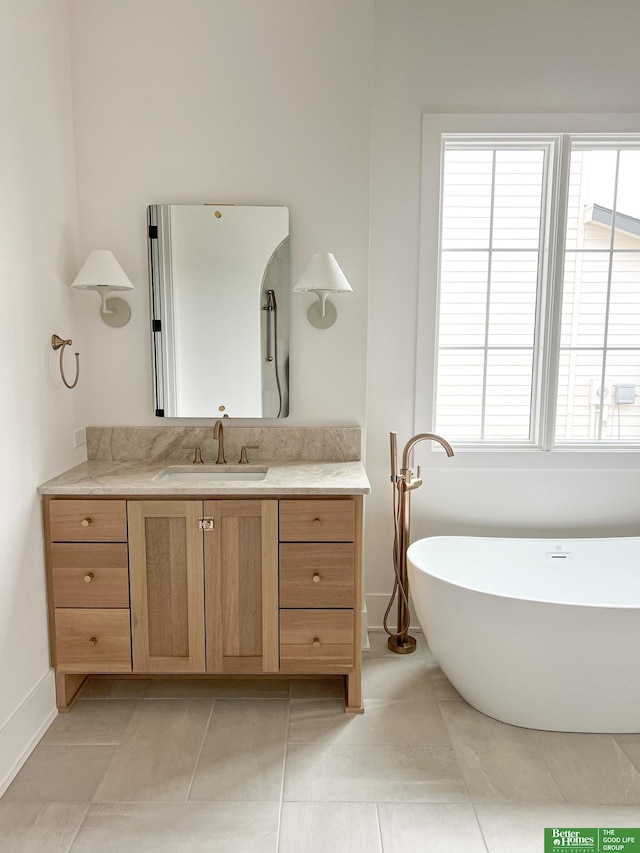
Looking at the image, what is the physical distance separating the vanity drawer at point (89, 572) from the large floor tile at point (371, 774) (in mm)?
830

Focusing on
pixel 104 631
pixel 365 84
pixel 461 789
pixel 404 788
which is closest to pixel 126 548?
pixel 104 631

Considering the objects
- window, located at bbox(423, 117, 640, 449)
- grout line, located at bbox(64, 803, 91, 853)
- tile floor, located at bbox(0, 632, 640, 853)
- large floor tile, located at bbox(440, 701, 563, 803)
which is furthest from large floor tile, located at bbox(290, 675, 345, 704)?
window, located at bbox(423, 117, 640, 449)

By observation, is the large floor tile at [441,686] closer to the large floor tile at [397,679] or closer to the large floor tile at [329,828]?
the large floor tile at [397,679]

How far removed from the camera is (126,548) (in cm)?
222

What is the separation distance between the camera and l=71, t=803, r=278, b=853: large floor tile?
1695 mm

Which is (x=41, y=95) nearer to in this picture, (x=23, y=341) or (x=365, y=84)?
(x=23, y=341)

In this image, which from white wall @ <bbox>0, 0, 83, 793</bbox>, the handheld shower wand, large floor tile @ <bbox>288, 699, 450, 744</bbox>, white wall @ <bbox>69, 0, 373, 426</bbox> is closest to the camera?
white wall @ <bbox>0, 0, 83, 793</bbox>

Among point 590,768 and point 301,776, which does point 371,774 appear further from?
point 590,768

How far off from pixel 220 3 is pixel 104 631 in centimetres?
246

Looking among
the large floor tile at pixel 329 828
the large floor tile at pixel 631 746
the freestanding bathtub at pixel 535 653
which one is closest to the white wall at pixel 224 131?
the freestanding bathtub at pixel 535 653

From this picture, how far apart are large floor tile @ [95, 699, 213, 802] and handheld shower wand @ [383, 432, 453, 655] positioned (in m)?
0.88

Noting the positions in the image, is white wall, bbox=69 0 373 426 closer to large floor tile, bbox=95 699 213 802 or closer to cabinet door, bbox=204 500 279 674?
cabinet door, bbox=204 500 279 674

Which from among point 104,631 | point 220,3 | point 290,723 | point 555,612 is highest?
point 220,3

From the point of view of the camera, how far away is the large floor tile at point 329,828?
169 centimetres
